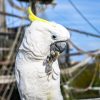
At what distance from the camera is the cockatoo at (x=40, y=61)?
339 centimetres

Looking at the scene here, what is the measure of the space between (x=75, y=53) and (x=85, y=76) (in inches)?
175

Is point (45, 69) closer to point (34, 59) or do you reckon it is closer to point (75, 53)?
point (34, 59)

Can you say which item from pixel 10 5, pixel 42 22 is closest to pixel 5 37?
pixel 10 5

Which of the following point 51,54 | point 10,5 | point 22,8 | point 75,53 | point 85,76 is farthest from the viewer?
point 85,76

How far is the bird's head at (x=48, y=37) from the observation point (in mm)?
3361

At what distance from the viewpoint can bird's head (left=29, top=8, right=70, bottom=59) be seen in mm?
3361

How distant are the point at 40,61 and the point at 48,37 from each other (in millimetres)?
196

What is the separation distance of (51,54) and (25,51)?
0.21 m

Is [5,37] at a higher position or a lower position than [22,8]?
lower

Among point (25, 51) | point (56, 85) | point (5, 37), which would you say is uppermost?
point (25, 51)

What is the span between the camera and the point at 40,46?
338 cm

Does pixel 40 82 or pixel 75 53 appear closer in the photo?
pixel 40 82

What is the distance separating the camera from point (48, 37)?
3.40 meters

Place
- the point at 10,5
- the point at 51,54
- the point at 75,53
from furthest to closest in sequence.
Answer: the point at 10,5 < the point at 75,53 < the point at 51,54
